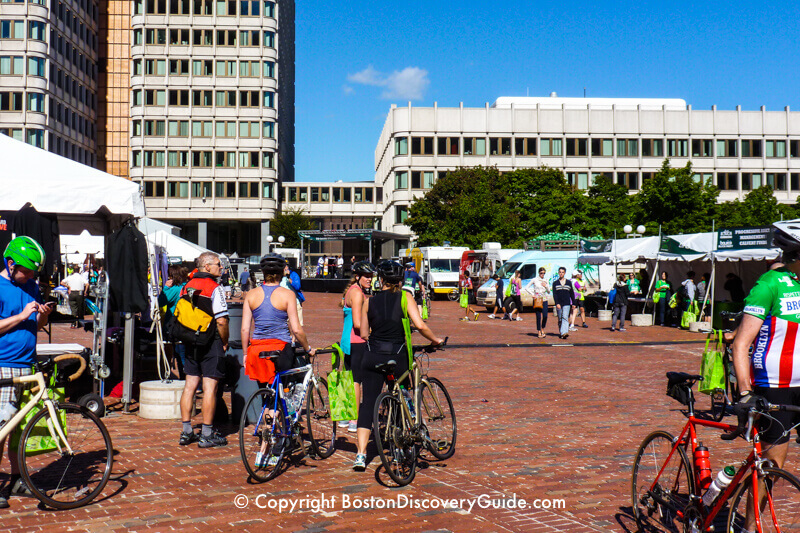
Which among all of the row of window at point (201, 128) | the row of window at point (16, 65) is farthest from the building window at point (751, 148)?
the row of window at point (16, 65)

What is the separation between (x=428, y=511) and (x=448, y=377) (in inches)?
272

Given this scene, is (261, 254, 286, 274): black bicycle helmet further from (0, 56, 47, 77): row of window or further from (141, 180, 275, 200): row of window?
(141, 180, 275, 200): row of window

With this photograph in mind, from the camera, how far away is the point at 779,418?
13.9 ft

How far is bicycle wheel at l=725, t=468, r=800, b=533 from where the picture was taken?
12.5ft

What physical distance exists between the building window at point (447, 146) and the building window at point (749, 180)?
28.1 meters

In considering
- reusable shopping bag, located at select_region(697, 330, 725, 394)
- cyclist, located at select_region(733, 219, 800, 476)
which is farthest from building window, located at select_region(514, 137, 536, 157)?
cyclist, located at select_region(733, 219, 800, 476)

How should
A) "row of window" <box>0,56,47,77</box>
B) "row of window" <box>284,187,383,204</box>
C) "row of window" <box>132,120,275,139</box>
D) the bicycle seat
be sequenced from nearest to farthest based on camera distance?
the bicycle seat
"row of window" <box>0,56,47,77</box>
"row of window" <box>132,120,275,139</box>
"row of window" <box>284,187,383,204</box>

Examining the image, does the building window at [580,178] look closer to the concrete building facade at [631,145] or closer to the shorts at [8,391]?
the concrete building facade at [631,145]

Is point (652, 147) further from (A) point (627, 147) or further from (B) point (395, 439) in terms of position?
(B) point (395, 439)

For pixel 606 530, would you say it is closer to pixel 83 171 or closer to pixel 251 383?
pixel 251 383

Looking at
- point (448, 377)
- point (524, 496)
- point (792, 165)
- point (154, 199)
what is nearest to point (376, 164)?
point (154, 199)

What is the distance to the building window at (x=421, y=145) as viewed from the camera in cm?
7588

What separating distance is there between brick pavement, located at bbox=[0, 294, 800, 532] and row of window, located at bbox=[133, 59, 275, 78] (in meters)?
65.1

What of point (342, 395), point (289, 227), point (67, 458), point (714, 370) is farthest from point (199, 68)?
point (67, 458)
